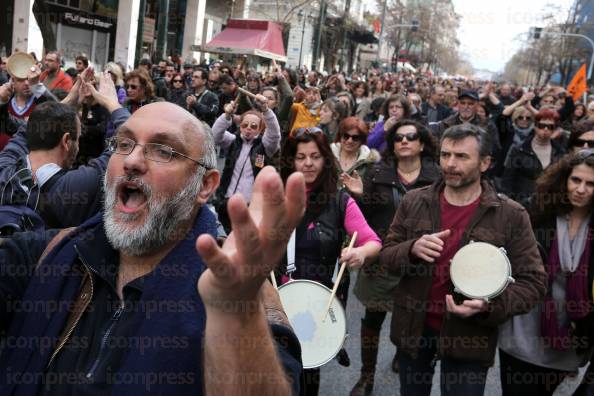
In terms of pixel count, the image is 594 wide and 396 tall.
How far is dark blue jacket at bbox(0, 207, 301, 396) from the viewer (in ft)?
4.96

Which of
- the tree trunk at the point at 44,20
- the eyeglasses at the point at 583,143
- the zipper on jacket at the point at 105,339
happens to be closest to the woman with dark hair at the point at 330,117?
the eyeglasses at the point at 583,143

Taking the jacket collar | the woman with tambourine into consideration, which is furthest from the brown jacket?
the woman with tambourine

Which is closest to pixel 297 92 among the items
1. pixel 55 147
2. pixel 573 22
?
pixel 55 147

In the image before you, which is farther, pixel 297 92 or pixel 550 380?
pixel 297 92

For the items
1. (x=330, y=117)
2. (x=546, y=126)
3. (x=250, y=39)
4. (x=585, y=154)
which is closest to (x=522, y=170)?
(x=546, y=126)

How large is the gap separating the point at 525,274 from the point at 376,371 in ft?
6.13

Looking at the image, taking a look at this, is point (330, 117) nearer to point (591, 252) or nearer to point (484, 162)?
point (484, 162)

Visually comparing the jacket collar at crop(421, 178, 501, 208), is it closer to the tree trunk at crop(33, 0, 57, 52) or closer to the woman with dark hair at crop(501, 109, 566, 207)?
the woman with dark hair at crop(501, 109, 566, 207)


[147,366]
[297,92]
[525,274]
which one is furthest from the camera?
[297,92]

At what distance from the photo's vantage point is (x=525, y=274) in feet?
9.60

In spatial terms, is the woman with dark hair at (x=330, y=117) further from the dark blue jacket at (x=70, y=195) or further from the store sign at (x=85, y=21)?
the store sign at (x=85, y=21)

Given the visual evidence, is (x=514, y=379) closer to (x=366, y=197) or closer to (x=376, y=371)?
(x=376, y=371)

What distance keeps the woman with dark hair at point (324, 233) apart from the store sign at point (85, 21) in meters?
22.0

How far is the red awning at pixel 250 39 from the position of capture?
77.2ft
